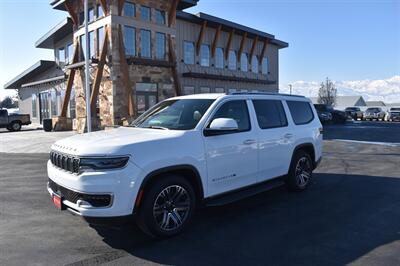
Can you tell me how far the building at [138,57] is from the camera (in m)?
21.0

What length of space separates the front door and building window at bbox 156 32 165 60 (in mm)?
18478

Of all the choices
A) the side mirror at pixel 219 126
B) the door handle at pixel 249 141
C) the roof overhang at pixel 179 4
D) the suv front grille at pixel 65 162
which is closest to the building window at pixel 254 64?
the roof overhang at pixel 179 4

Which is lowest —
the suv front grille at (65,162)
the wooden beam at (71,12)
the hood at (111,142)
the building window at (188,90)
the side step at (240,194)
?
the side step at (240,194)

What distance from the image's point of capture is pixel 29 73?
35.1 metres

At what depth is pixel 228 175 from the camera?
542 centimetres

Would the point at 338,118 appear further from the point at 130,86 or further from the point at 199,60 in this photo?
the point at 130,86

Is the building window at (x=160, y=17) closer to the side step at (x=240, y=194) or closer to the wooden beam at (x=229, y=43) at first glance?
the wooden beam at (x=229, y=43)

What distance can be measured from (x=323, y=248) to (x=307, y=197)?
2461mm

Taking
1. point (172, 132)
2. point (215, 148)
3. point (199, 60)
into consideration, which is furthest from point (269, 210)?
point (199, 60)

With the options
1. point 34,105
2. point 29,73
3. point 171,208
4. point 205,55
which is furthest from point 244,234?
point 34,105

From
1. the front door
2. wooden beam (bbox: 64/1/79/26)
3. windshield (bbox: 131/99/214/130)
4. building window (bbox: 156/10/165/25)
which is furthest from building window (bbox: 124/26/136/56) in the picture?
the front door

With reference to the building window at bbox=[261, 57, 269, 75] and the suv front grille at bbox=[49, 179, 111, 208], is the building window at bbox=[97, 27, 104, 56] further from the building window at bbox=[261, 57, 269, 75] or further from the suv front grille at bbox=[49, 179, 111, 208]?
the suv front grille at bbox=[49, 179, 111, 208]

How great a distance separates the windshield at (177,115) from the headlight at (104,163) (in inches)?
48.1

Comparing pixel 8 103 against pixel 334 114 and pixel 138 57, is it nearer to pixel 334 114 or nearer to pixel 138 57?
pixel 138 57
